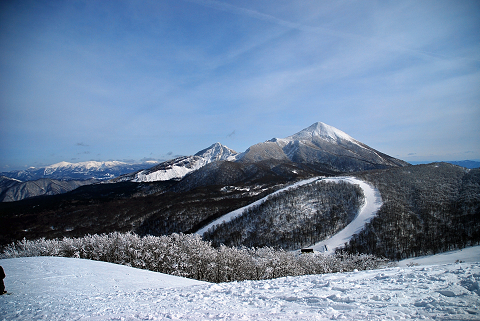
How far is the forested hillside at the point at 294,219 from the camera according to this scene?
115062mm

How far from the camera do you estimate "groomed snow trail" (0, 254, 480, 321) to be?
10.9m

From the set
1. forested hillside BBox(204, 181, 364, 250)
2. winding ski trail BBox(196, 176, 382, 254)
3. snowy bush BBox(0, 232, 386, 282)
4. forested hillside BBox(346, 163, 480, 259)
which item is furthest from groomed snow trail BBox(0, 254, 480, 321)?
forested hillside BBox(204, 181, 364, 250)

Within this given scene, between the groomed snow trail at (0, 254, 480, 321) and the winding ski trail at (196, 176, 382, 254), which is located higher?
the groomed snow trail at (0, 254, 480, 321)

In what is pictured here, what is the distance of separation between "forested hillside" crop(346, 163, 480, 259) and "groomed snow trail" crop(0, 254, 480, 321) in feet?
321

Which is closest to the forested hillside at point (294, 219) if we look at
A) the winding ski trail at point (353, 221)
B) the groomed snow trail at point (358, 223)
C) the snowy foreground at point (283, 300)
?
the groomed snow trail at point (358, 223)

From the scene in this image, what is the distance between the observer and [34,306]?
15375 mm

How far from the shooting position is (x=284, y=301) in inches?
533

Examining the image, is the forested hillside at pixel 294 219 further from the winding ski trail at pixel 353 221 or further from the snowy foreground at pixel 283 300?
the snowy foreground at pixel 283 300

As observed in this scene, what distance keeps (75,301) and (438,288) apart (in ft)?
80.6

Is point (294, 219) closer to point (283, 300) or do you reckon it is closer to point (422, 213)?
point (422, 213)

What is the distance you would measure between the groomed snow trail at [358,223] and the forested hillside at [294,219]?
9.86 ft

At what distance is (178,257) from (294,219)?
8865cm

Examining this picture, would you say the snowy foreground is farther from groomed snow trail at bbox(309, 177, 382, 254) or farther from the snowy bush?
groomed snow trail at bbox(309, 177, 382, 254)

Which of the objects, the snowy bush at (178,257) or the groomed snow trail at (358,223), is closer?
the snowy bush at (178,257)
